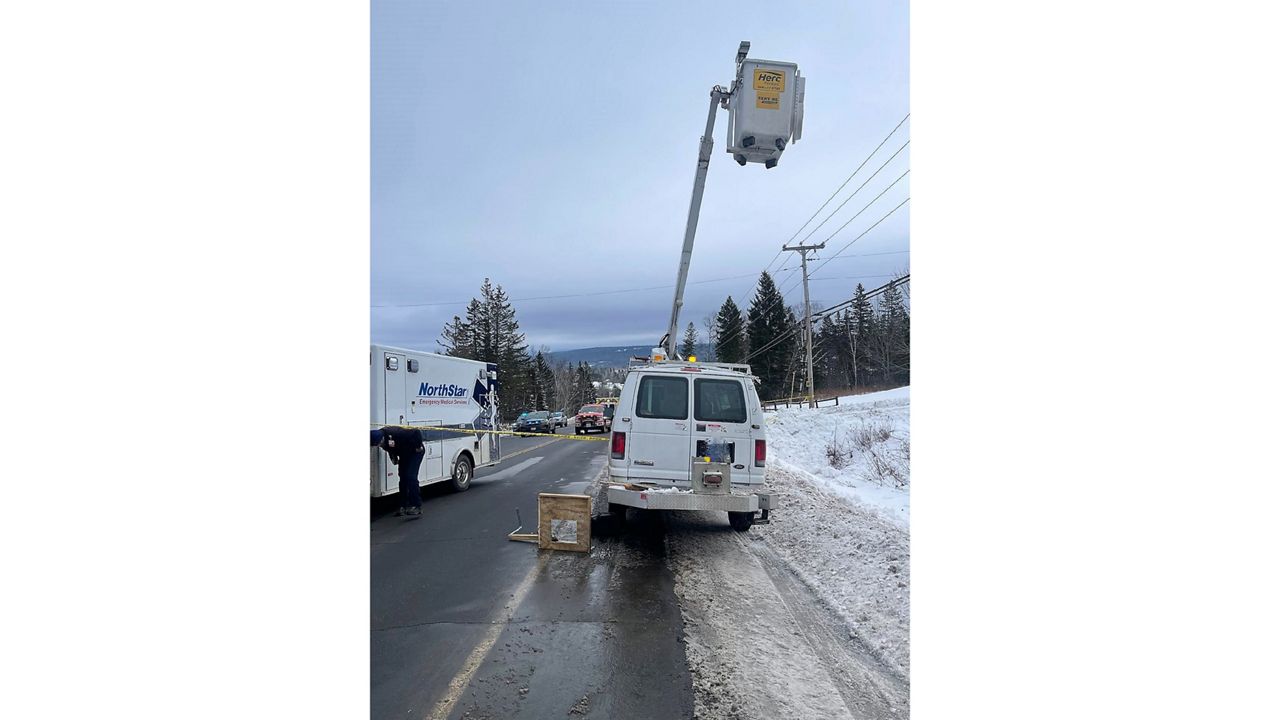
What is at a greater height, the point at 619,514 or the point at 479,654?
the point at 479,654

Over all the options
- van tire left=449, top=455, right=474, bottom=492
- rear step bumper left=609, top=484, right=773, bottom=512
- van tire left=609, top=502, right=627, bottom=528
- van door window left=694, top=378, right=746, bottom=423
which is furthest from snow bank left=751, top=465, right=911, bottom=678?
van tire left=449, top=455, right=474, bottom=492

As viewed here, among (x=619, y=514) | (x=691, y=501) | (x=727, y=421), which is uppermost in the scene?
(x=727, y=421)

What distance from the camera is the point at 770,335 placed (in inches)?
2167

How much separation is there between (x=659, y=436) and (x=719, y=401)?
89 cm

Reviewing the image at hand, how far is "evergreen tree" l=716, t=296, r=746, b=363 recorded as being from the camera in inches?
2442

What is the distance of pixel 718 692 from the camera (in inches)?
148

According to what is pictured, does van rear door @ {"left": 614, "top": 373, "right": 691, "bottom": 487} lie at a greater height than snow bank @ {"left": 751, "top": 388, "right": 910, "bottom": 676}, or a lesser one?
greater

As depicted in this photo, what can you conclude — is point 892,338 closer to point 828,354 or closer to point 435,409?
point 828,354

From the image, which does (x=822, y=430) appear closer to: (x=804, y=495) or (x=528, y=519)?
(x=804, y=495)

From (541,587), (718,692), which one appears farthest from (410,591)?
(718,692)

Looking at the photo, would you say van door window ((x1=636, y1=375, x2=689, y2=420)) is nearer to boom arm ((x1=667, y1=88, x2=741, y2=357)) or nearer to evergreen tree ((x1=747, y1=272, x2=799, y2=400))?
boom arm ((x1=667, y1=88, x2=741, y2=357))

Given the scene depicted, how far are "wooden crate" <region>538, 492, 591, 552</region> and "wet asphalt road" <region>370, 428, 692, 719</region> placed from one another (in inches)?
6.0

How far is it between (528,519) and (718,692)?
572 centimetres

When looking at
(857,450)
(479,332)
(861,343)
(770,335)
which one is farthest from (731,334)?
(857,450)
